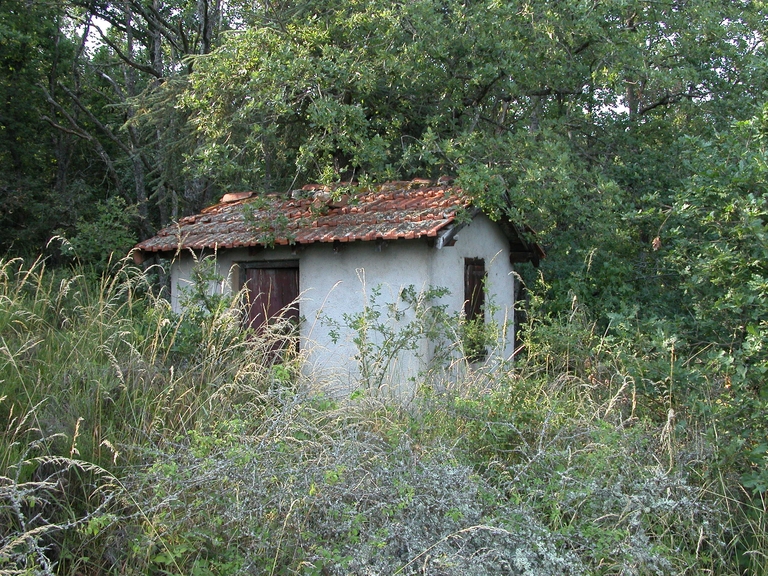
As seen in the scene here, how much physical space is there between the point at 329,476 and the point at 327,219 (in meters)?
6.10

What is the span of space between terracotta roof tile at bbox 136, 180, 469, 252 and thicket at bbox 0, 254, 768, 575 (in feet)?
10.6

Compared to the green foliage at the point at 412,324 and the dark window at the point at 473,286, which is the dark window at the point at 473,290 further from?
the green foliage at the point at 412,324

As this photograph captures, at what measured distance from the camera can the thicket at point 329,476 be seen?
10.9 ft

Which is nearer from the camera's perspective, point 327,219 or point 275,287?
point 327,219

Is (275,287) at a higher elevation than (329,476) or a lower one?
higher

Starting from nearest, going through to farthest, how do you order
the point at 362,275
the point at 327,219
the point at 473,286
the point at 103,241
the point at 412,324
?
1. the point at 412,324
2. the point at 362,275
3. the point at 327,219
4. the point at 473,286
5. the point at 103,241

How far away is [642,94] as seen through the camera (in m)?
13.2

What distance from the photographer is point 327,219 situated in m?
9.15

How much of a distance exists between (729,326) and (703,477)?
1546 mm

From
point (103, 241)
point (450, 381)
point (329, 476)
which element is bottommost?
point (450, 381)

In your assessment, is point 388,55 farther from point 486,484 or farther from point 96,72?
point 96,72

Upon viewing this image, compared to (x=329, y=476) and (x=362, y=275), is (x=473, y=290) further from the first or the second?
(x=329, y=476)

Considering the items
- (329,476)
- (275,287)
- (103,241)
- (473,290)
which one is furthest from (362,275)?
(103,241)

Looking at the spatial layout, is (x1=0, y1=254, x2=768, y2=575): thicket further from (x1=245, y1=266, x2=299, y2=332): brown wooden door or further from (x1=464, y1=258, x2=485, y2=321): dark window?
(x1=245, y1=266, x2=299, y2=332): brown wooden door
